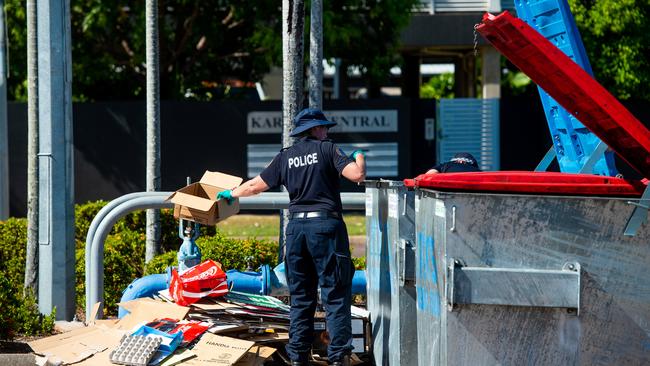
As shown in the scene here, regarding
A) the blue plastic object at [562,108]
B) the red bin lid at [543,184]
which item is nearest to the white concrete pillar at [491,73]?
the blue plastic object at [562,108]

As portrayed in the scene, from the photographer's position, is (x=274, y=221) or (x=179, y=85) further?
(x=179, y=85)

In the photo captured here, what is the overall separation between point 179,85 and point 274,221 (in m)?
3.29

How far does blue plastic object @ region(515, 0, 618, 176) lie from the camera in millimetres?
8320

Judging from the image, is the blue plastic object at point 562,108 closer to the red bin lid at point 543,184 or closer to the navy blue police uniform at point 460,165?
the navy blue police uniform at point 460,165

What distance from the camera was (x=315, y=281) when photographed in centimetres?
724

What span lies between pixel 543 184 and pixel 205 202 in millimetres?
2874

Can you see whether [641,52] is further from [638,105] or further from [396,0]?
[396,0]

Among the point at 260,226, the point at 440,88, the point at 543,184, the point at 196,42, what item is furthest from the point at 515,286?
the point at 440,88

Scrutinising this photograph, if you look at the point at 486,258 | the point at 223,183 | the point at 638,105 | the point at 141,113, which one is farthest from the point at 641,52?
the point at 486,258

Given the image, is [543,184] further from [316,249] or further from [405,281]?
[316,249]

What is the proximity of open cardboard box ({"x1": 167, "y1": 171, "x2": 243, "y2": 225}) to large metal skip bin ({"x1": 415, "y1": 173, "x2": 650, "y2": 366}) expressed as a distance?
250 centimetres

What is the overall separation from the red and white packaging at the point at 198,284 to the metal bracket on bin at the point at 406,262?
138cm

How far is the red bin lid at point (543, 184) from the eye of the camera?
541 cm

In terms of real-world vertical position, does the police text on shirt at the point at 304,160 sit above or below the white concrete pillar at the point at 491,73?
below
